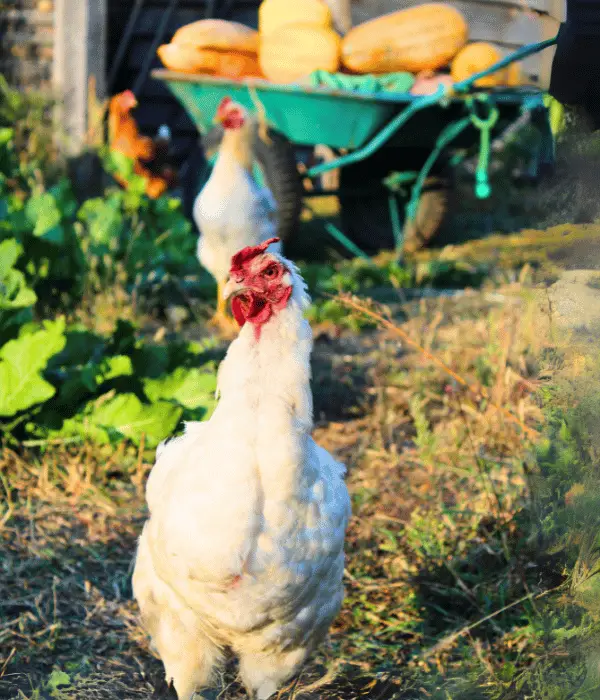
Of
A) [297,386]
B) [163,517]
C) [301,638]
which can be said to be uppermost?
[297,386]

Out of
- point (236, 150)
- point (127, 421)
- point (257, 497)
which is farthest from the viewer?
point (236, 150)

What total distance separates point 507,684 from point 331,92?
4668 millimetres

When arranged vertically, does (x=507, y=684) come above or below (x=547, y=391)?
below

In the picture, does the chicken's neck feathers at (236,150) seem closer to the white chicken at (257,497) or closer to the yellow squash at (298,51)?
the yellow squash at (298,51)

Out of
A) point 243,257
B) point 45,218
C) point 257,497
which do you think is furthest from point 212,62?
point 257,497

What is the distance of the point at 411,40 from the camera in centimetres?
623

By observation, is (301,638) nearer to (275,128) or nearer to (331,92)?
(331,92)

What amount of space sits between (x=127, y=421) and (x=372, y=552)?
1007mm

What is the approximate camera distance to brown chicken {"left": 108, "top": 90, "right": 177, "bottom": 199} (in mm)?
7871

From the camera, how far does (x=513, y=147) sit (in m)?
9.04

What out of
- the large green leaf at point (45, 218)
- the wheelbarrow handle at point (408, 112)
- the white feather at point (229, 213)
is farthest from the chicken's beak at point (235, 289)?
the wheelbarrow handle at point (408, 112)

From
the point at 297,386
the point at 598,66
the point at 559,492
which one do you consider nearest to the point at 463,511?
the point at 297,386

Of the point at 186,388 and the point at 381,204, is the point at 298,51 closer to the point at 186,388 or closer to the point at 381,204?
the point at 381,204

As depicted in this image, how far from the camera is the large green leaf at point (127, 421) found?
11.1ft
